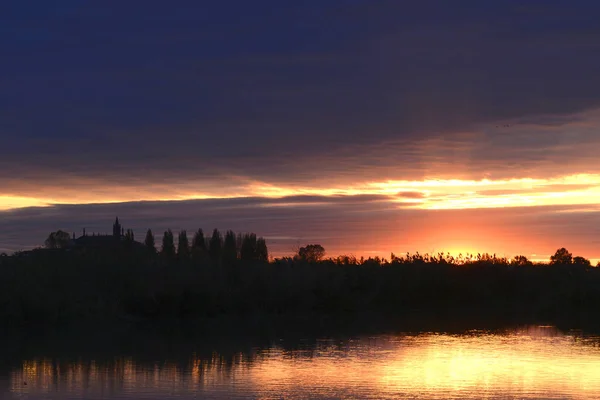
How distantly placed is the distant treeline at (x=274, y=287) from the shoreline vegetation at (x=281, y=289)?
2.9 inches

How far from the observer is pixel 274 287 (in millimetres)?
57188

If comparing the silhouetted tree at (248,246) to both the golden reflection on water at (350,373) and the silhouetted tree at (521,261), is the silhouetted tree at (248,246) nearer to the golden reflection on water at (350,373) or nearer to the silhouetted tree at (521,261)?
the silhouetted tree at (521,261)

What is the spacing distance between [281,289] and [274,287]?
1.65 ft

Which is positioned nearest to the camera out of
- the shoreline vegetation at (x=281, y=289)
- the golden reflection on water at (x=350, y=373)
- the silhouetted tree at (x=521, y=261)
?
the golden reflection on water at (x=350, y=373)

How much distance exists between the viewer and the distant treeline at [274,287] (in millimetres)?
49094

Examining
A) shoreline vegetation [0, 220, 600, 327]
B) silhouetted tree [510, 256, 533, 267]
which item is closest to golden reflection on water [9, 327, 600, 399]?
shoreline vegetation [0, 220, 600, 327]

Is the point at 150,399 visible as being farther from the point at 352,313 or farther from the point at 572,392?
the point at 352,313

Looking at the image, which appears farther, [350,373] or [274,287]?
[274,287]

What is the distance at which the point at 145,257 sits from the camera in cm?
5894

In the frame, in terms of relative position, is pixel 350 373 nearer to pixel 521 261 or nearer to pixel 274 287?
pixel 274 287

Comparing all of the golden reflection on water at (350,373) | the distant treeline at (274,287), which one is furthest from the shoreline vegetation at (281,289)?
the golden reflection on water at (350,373)

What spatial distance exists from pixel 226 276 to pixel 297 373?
31.5 meters

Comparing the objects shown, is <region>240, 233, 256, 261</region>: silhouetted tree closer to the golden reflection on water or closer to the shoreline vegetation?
the shoreline vegetation

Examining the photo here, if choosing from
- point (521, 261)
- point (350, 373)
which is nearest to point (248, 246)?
point (521, 261)
